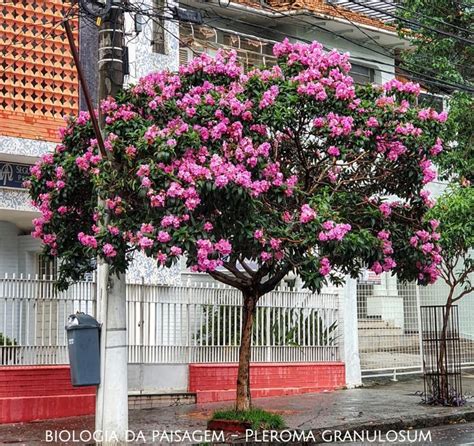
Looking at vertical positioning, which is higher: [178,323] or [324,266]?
[324,266]

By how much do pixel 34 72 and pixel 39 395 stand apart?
18.7 ft

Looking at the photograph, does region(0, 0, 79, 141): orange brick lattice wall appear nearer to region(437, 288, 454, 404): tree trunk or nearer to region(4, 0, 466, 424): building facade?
A: region(4, 0, 466, 424): building facade

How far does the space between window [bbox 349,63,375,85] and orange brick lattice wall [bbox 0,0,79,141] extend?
12.0m

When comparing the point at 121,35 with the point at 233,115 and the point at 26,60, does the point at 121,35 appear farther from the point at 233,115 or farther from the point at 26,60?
the point at 26,60

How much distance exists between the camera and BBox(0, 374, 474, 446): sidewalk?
41.3 feet

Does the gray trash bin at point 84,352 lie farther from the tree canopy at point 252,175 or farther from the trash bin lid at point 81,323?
the tree canopy at point 252,175

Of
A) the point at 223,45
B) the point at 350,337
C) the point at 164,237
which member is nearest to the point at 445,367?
the point at 350,337

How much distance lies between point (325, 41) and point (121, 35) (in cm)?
1473

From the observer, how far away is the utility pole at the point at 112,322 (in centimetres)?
1037

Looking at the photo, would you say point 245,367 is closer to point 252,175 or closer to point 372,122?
point 252,175

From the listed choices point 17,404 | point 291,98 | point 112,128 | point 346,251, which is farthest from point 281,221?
point 17,404

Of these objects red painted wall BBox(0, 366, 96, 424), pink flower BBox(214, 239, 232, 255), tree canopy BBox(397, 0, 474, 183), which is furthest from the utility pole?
tree canopy BBox(397, 0, 474, 183)

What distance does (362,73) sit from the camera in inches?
1033

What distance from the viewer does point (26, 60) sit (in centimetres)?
1541
